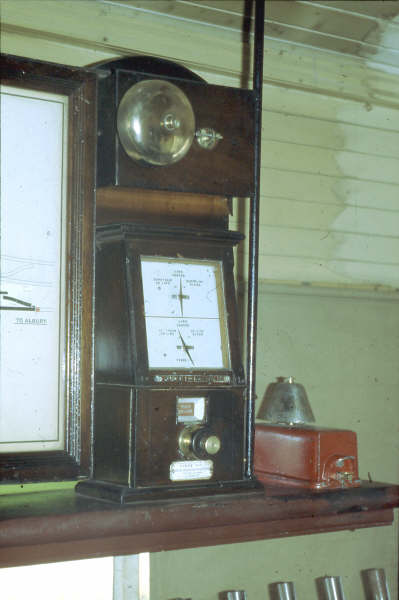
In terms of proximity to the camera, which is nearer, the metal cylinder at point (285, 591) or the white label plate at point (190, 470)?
the white label plate at point (190, 470)

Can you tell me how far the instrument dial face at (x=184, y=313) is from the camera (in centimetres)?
135

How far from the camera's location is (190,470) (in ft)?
4.42

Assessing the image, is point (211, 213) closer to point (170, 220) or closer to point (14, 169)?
point (170, 220)

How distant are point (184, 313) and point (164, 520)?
36 cm

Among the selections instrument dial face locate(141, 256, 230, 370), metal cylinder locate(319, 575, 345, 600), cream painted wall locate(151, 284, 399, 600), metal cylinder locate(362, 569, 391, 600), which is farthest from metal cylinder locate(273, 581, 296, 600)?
instrument dial face locate(141, 256, 230, 370)

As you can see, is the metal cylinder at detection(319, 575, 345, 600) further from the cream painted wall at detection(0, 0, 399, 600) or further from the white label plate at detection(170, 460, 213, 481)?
the white label plate at detection(170, 460, 213, 481)

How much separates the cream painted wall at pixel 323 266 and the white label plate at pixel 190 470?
683 millimetres

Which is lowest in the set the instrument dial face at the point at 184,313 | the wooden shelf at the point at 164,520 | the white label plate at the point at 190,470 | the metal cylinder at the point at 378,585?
the metal cylinder at the point at 378,585

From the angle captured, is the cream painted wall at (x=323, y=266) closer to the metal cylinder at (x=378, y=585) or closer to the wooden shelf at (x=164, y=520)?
the metal cylinder at (x=378, y=585)

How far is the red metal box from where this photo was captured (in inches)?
61.1

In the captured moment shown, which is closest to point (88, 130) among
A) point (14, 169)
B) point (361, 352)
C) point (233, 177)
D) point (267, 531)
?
point (14, 169)

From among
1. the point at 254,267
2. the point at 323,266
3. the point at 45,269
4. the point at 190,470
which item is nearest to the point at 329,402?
the point at 323,266

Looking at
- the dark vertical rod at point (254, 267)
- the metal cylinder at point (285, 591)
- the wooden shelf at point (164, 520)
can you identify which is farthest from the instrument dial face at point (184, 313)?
the metal cylinder at point (285, 591)

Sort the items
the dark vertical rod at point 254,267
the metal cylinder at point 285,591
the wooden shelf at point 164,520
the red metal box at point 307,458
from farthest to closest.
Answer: the metal cylinder at point 285,591
the red metal box at point 307,458
the dark vertical rod at point 254,267
the wooden shelf at point 164,520
